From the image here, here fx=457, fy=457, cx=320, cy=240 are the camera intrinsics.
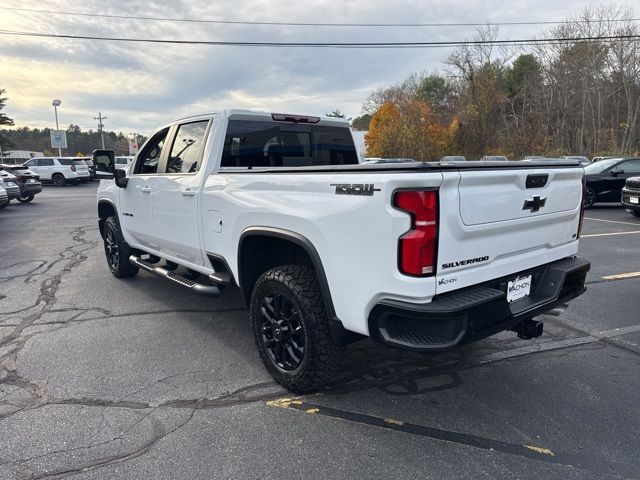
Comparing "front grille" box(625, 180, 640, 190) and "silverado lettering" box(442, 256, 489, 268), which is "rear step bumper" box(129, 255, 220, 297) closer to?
"silverado lettering" box(442, 256, 489, 268)

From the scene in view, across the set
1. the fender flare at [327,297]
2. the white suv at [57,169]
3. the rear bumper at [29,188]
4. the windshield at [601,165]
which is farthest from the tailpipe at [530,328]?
the white suv at [57,169]

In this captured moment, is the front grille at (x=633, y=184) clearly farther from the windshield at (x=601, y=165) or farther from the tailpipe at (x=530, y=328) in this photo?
the tailpipe at (x=530, y=328)

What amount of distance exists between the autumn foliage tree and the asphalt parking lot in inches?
1283

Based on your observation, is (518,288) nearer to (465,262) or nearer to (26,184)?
(465,262)

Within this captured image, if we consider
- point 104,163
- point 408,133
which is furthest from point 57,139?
point 104,163

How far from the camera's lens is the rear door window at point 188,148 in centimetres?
429

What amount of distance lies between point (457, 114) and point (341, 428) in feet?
142

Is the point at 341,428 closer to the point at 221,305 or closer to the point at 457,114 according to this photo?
the point at 221,305

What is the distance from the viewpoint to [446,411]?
3074 millimetres

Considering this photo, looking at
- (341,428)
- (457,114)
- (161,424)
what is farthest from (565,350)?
(457,114)

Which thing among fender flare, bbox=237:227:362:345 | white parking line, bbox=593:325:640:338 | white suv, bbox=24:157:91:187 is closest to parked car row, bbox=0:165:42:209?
white suv, bbox=24:157:91:187

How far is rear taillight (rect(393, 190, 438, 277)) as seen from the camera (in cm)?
238

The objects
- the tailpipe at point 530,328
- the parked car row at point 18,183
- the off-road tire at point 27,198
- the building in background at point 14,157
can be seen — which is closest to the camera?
the tailpipe at point 530,328

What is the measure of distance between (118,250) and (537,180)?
208 inches
